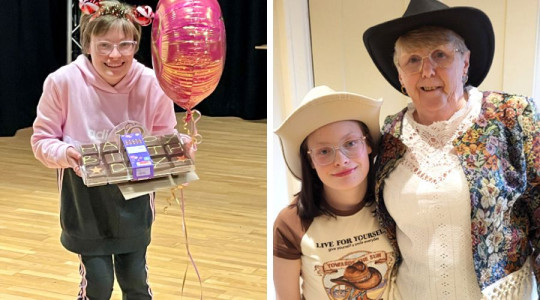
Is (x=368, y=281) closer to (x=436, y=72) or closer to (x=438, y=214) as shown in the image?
(x=438, y=214)

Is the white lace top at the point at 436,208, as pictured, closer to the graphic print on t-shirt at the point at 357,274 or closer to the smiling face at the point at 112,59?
the graphic print on t-shirt at the point at 357,274

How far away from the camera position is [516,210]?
1.64 meters

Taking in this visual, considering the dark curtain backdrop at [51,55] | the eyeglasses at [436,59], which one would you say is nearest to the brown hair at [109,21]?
the eyeglasses at [436,59]

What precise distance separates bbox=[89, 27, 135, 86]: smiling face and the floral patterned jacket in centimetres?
88

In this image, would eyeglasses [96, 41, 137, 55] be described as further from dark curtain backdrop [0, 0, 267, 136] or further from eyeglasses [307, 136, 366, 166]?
dark curtain backdrop [0, 0, 267, 136]

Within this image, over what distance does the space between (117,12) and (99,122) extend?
0.29 m

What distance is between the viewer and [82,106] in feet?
6.40

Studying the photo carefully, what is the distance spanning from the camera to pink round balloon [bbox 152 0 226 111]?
1.71 m

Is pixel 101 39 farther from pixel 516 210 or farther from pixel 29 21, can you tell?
pixel 29 21

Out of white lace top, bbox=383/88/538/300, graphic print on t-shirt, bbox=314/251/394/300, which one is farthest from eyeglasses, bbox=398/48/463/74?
graphic print on t-shirt, bbox=314/251/394/300

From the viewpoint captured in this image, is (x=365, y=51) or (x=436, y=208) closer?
(x=436, y=208)

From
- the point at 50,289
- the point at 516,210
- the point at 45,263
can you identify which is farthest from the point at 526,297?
the point at 45,263

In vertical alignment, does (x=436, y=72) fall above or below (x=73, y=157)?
above

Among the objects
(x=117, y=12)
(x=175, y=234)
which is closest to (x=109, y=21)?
(x=117, y=12)
